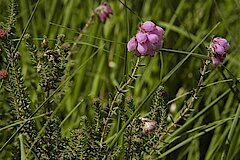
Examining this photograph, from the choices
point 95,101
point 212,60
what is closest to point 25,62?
point 95,101

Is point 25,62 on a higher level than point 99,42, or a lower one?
lower

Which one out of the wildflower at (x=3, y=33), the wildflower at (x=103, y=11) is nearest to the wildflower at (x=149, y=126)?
the wildflower at (x=3, y=33)

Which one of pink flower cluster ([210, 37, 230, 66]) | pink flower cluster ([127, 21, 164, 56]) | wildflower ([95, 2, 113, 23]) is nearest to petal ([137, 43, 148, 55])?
pink flower cluster ([127, 21, 164, 56])

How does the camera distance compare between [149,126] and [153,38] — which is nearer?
[153,38]

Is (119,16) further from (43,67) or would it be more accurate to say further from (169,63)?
(43,67)

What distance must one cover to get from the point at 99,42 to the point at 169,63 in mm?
284

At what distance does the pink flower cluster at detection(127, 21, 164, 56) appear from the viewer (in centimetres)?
98

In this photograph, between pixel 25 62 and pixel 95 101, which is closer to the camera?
pixel 95 101

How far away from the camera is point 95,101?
109 centimetres

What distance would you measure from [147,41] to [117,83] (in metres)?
0.95

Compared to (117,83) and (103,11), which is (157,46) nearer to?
(103,11)

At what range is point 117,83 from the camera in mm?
1932

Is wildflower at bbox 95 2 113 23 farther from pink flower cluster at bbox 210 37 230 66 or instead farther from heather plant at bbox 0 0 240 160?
pink flower cluster at bbox 210 37 230 66

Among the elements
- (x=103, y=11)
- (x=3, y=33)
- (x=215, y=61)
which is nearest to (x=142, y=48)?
(x=215, y=61)
